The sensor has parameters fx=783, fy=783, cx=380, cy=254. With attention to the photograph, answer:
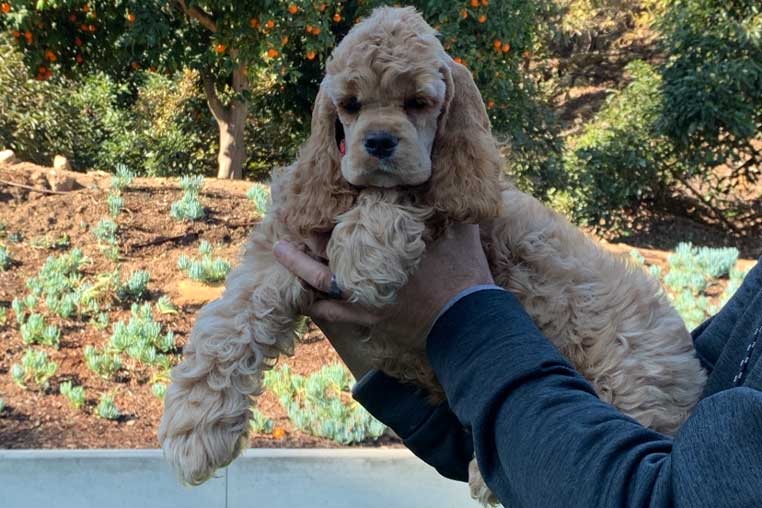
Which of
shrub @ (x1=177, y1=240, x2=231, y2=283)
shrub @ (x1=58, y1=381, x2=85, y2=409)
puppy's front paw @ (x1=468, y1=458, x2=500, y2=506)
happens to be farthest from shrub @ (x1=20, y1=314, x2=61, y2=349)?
puppy's front paw @ (x1=468, y1=458, x2=500, y2=506)

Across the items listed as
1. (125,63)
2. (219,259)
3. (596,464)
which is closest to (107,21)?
(125,63)

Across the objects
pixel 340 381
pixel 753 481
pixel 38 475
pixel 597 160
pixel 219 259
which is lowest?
pixel 38 475

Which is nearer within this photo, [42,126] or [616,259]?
[616,259]

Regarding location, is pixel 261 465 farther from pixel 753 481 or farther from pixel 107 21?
pixel 107 21

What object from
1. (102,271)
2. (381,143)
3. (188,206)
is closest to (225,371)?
(381,143)

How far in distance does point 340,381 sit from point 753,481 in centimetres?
448

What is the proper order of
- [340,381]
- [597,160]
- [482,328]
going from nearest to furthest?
1. [482,328]
2. [340,381]
3. [597,160]

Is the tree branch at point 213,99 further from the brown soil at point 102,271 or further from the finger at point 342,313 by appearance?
the finger at point 342,313

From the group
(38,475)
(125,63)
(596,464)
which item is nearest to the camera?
(596,464)

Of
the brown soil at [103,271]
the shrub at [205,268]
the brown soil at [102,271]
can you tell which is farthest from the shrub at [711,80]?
the shrub at [205,268]

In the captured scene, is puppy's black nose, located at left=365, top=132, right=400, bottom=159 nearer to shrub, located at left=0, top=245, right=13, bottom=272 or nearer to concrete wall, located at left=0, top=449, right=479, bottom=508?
concrete wall, located at left=0, top=449, right=479, bottom=508

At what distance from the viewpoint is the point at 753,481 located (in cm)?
91

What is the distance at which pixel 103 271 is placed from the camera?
6359 mm

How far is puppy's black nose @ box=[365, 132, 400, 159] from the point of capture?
1.89m
